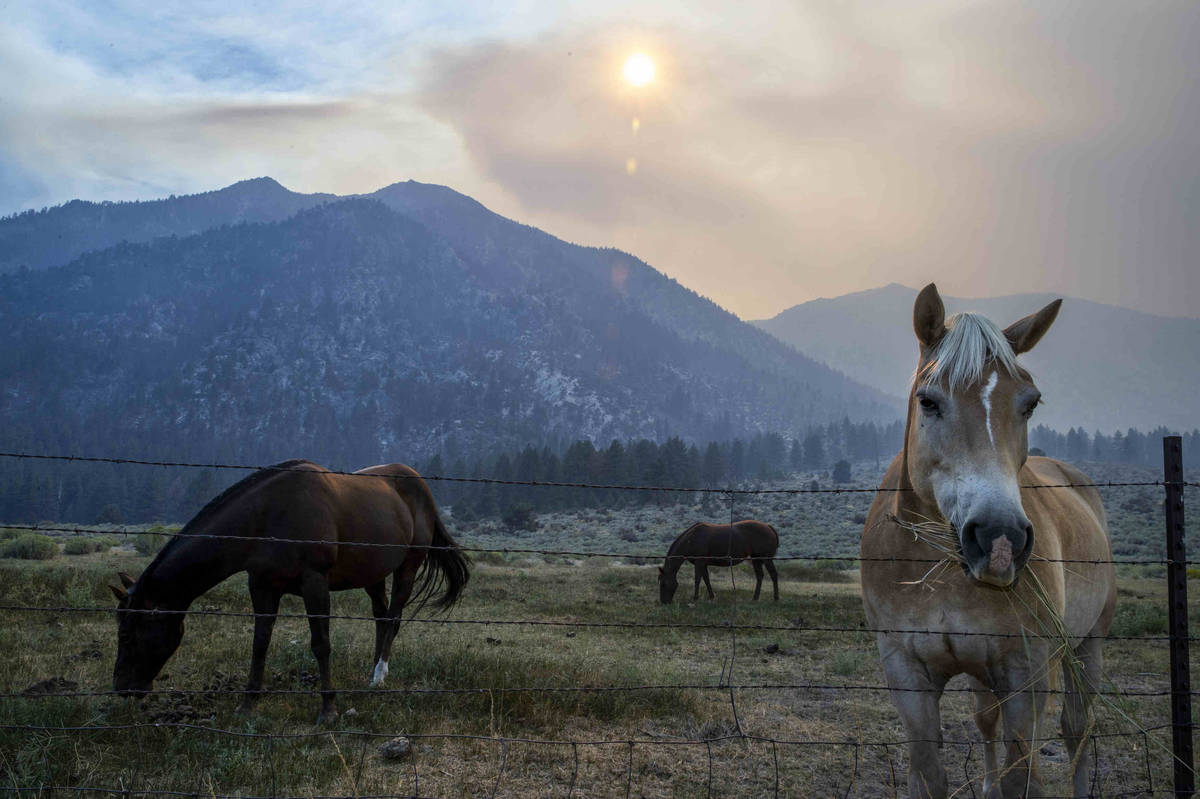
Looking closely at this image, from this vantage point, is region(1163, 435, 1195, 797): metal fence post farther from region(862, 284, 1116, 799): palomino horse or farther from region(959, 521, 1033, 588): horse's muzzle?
region(959, 521, 1033, 588): horse's muzzle

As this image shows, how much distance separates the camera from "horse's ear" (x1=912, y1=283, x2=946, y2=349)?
3426 mm

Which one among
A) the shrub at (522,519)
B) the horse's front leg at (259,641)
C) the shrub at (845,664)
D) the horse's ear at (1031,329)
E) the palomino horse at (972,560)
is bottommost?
the shrub at (522,519)

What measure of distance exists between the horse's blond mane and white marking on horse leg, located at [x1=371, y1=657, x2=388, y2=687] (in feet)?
20.3

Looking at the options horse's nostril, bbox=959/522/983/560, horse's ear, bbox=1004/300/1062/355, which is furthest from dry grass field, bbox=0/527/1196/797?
horse's ear, bbox=1004/300/1062/355

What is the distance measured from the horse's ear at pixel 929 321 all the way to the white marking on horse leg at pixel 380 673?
6173 millimetres

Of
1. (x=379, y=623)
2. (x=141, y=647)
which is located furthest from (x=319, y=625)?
(x=379, y=623)

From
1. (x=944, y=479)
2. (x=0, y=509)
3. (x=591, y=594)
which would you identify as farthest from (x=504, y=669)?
(x=0, y=509)

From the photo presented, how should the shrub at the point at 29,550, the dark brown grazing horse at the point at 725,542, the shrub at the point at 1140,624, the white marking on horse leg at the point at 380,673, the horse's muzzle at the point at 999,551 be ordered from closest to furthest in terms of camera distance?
the horse's muzzle at the point at 999,551
the white marking on horse leg at the point at 380,673
the shrub at the point at 1140,624
the dark brown grazing horse at the point at 725,542
the shrub at the point at 29,550

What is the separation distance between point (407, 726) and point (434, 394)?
544 ft

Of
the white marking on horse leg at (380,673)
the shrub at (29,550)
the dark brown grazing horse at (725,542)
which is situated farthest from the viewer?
the shrub at (29,550)

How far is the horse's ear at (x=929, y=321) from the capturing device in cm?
343

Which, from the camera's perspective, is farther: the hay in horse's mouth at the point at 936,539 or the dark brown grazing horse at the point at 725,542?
the dark brown grazing horse at the point at 725,542

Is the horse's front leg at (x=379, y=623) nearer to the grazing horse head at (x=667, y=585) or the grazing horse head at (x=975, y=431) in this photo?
the grazing horse head at (x=975, y=431)

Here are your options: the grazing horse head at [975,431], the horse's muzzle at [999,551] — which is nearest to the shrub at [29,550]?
the grazing horse head at [975,431]
